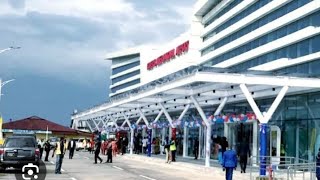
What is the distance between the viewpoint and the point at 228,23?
183 feet

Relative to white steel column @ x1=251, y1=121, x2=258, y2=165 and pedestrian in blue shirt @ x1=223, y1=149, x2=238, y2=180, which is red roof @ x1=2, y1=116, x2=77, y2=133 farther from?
pedestrian in blue shirt @ x1=223, y1=149, x2=238, y2=180

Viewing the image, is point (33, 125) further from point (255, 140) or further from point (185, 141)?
point (255, 140)

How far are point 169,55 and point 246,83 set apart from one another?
1845 inches

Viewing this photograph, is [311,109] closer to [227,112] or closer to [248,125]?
[248,125]

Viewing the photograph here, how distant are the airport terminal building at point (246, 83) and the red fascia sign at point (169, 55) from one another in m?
0.46

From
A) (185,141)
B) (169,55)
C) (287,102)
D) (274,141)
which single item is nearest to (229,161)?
Answer: (274,141)

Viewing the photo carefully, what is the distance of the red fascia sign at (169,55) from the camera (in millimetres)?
66269

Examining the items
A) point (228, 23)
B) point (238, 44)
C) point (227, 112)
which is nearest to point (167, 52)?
point (228, 23)

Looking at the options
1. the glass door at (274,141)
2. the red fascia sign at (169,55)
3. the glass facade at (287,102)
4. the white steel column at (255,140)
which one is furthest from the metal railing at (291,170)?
the red fascia sign at (169,55)

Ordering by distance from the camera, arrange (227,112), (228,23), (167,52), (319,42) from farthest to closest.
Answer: (167,52)
(228,23)
(227,112)
(319,42)

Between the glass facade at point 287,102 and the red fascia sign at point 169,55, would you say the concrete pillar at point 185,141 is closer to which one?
the glass facade at point 287,102

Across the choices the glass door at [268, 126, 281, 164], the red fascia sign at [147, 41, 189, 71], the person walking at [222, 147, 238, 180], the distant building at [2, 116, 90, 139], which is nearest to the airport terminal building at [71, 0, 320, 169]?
the glass door at [268, 126, 281, 164]

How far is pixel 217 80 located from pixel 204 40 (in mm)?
38387

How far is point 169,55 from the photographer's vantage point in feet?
240
